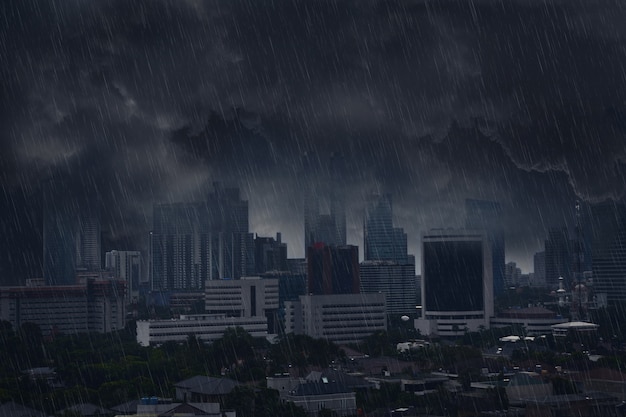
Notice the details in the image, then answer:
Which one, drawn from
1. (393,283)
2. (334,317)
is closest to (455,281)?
(334,317)

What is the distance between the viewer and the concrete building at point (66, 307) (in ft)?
249

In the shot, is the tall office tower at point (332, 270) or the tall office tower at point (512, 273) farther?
the tall office tower at point (512, 273)

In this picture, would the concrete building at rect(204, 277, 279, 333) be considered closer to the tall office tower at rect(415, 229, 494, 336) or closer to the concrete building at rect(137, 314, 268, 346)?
the concrete building at rect(137, 314, 268, 346)

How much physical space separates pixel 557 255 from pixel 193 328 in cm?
9446

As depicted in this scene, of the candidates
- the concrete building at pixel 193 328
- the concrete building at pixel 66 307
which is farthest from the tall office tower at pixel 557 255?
the concrete building at pixel 193 328

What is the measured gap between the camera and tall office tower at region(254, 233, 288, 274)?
127 metres

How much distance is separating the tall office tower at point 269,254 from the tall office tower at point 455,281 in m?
45.3

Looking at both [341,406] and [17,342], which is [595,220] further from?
[341,406]

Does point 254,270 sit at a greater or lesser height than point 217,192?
lesser

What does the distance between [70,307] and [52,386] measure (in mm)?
35583

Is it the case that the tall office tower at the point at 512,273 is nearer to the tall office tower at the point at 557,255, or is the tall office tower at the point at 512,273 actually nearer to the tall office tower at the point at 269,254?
the tall office tower at the point at 557,255

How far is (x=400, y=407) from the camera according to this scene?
3450 centimetres

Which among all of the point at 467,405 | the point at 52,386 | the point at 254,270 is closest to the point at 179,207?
the point at 254,270

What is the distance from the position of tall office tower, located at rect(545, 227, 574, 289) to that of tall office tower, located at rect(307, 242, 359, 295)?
6795cm
